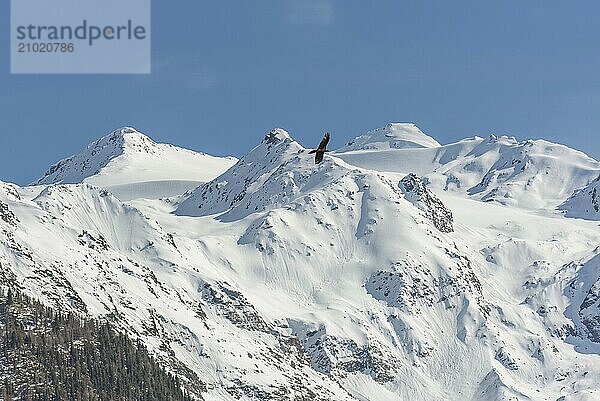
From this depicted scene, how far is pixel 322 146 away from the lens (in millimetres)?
125250
